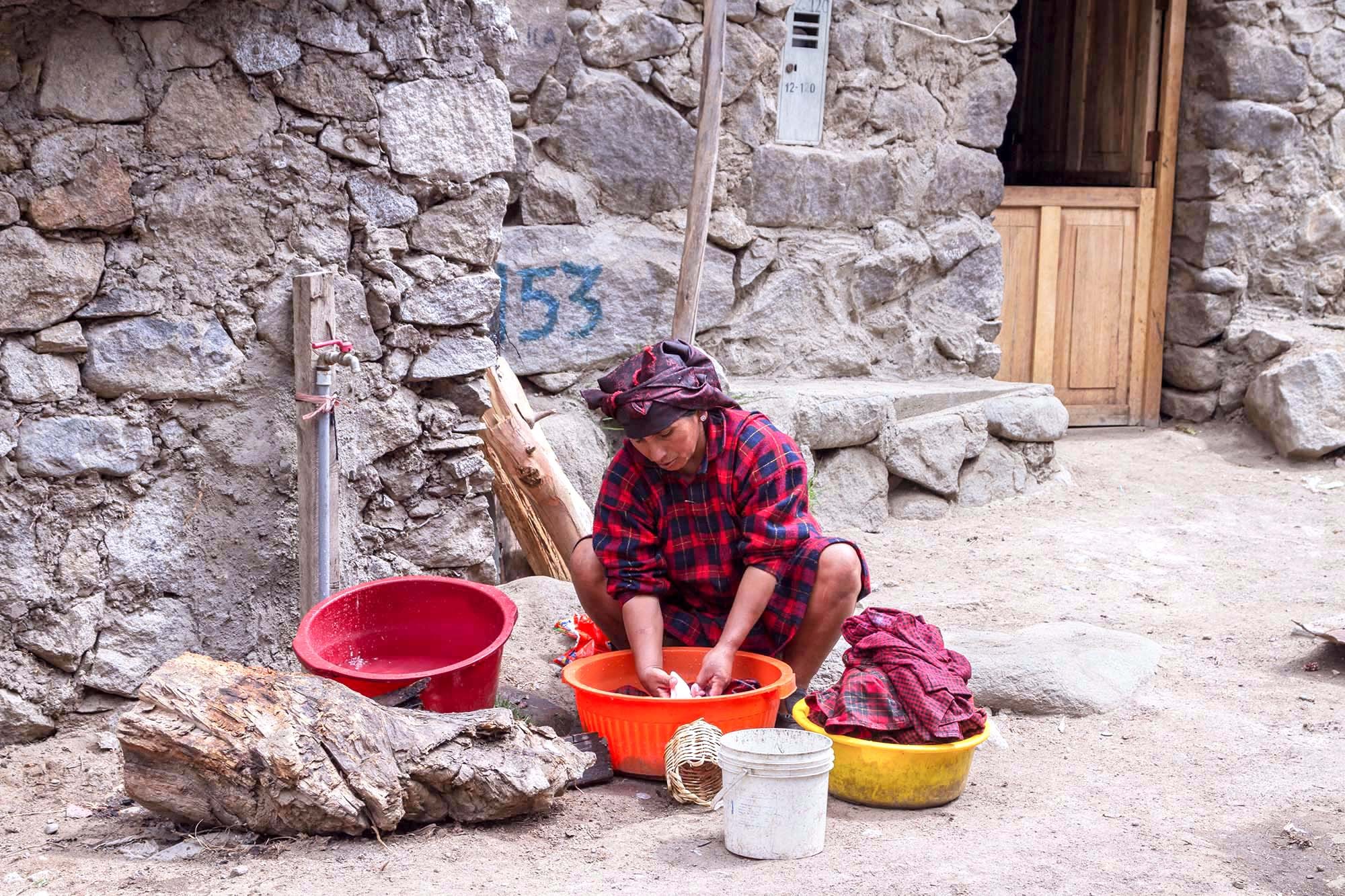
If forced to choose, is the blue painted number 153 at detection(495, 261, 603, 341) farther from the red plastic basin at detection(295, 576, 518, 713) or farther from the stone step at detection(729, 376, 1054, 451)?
the red plastic basin at detection(295, 576, 518, 713)

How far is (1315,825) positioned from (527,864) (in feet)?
5.13

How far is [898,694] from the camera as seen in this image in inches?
108

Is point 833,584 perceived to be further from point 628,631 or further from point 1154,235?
Result: point 1154,235

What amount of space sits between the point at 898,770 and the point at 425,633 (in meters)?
1.18

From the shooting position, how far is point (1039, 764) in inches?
120

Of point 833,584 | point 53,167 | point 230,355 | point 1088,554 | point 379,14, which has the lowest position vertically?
point 1088,554

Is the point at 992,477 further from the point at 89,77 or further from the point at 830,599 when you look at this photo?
the point at 89,77

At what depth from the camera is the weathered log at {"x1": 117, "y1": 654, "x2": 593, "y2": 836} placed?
2.38m

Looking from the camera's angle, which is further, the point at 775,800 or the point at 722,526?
the point at 722,526

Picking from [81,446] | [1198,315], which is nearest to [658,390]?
[81,446]

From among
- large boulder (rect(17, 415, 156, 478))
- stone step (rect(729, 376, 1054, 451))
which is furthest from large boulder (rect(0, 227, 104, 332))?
stone step (rect(729, 376, 1054, 451))

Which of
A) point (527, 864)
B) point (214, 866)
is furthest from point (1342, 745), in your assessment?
point (214, 866)

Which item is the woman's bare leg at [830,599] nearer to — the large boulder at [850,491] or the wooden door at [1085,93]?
the large boulder at [850,491]

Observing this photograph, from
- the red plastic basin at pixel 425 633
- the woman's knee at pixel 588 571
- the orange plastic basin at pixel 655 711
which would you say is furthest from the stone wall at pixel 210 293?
the orange plastic basin at pixel 655 711
